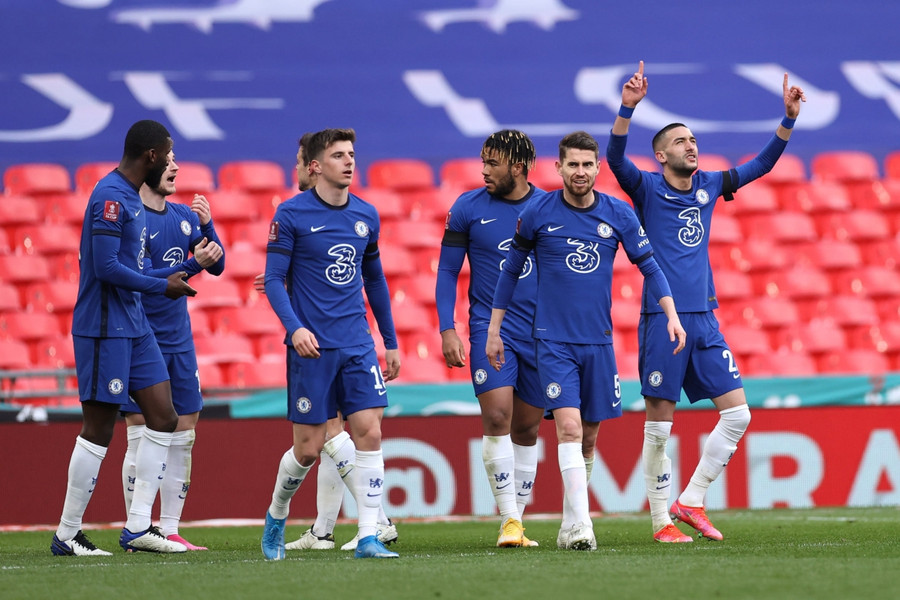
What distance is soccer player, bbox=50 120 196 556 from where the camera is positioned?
20.1 feet

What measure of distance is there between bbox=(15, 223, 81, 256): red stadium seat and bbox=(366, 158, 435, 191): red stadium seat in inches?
124

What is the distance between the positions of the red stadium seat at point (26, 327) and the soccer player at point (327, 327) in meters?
6.91

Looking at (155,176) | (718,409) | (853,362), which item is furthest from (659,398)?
(853,362)

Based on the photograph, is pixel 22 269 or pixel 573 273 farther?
pixel 22 269

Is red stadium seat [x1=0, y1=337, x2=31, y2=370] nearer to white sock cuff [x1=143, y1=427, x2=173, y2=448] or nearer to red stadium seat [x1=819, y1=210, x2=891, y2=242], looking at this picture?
white sock cuff [x1=143, y1=427, x2=173, y2=448]

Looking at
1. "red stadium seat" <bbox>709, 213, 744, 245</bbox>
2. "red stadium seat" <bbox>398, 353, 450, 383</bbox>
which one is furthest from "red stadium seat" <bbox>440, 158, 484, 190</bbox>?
"red stadium seat" <bbox>709, 213, 744, 245</bbox>

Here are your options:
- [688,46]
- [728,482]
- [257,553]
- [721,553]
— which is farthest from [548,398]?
[688,46]

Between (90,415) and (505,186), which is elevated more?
(505,186)

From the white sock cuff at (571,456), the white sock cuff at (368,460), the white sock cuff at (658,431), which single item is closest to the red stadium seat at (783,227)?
the white sock cuff at (658,431)

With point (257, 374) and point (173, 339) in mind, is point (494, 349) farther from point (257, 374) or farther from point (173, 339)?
point (257, 374)

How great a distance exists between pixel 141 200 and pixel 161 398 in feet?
3.28

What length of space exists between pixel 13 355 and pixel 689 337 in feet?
23.8

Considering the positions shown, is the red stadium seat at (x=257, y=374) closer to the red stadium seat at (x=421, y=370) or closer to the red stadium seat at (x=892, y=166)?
the red stadium seat at (x=421, y=370)

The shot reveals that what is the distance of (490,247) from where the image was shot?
263 inches
